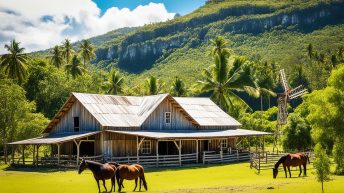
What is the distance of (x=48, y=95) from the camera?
7044 centimetres

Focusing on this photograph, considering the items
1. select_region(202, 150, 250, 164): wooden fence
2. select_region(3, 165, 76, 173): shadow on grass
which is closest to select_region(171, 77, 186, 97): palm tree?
select_region(202, 150, 250, 164): wooden fence

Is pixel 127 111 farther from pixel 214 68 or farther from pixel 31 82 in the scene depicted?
pixel 31 82

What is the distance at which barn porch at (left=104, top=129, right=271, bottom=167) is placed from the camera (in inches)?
1623

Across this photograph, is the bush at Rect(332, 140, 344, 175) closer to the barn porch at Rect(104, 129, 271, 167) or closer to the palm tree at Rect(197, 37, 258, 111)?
the barn porch at Rect(104, 129, 271, 167)

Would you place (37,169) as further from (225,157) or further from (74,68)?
(74,68)

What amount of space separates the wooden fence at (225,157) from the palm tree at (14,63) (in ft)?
115

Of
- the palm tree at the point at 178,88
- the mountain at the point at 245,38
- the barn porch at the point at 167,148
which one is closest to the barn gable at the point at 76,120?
the barn porch at the point at 167,148

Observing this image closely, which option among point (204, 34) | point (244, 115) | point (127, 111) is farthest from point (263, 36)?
point (127, 111)

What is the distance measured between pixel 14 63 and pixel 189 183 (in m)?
50.8

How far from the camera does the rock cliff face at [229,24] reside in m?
177

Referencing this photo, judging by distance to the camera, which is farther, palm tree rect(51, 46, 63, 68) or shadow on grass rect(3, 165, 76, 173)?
palm tree rect(51, 46, 63, 68)

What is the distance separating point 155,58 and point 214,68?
421 feet

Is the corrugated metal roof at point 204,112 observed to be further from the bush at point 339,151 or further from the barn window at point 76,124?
the bush at point 339,151

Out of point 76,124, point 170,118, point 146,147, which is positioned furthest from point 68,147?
point 170,118
